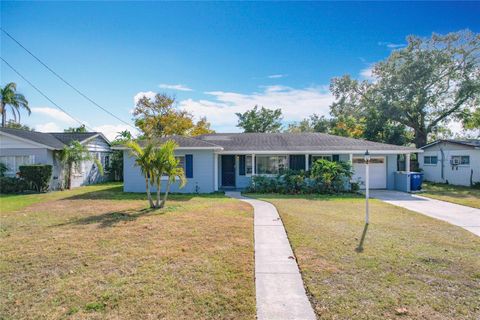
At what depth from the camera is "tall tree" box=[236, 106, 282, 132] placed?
35.9 m

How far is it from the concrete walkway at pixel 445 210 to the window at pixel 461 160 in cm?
831

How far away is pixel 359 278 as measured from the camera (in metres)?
4.13

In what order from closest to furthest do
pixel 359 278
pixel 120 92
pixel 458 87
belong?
pixel 359 278 → pixel 120 92 → pixel 458 87

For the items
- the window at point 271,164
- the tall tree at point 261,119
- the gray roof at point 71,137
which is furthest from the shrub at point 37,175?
the tall tree at point 261,119

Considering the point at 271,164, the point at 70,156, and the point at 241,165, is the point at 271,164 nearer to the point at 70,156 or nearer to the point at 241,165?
the point at 241,165

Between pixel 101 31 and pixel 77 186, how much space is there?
11.0 m

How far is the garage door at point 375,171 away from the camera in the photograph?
16328mm

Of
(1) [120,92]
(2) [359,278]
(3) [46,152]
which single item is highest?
(1) [120,92]

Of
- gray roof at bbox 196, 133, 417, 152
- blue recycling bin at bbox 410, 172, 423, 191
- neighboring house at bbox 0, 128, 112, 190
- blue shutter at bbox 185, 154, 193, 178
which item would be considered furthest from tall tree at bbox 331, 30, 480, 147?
neighboring house at bbox 0, 128, 112, 190

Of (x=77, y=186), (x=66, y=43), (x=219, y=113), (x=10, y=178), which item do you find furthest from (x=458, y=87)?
(x=10, y=178)

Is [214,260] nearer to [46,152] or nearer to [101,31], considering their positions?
[101,31]

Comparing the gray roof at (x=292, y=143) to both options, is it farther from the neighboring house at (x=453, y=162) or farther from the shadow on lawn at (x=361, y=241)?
the shadow on lawn at (x=361, y=241)

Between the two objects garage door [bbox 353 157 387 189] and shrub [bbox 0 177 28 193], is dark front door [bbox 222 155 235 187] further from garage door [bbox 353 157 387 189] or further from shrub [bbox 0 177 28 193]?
shrub [bbox 0 177 28 193]

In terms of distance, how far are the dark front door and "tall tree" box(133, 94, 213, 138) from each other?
18.5m
